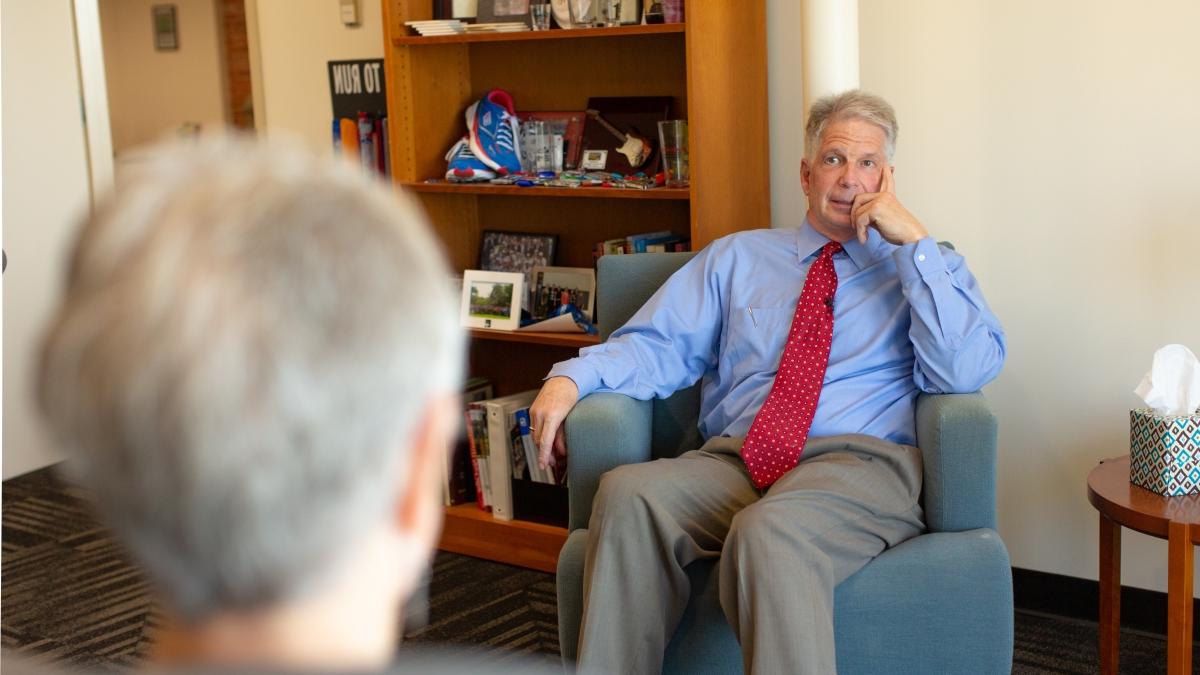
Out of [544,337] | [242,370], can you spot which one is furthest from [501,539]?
[242,370]

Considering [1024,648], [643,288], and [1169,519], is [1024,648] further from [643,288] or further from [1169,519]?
[643,288]

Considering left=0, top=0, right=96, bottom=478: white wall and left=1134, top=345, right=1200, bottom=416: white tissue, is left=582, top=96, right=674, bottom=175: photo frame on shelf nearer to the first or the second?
left=1134, top=345, right=1200, bottom=416: white tissue

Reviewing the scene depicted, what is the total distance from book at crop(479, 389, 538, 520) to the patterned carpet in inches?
7.0

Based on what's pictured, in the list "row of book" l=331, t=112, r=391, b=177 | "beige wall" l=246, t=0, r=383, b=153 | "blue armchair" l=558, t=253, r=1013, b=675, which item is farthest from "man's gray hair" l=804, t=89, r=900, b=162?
"beige wall" l=246, t=0, r=383, b=153

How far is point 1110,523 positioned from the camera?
2.49m

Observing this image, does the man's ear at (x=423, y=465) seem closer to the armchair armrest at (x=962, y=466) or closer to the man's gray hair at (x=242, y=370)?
the man's gray hair at (x=242, y=370)

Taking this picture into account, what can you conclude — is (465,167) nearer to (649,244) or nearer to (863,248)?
(649,244)

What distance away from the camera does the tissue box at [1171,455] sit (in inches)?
91.4

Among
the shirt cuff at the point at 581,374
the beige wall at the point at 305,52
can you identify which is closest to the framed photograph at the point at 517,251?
the beige wall at the point at 305,52

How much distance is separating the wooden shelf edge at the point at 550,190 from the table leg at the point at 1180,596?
4.56 ft

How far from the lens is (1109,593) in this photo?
8.32ft

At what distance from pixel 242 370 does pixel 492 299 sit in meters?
2.96

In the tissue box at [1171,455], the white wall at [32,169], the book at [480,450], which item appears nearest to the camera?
the tissue box at [1171,455]

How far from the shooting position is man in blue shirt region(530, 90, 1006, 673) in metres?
2.11
